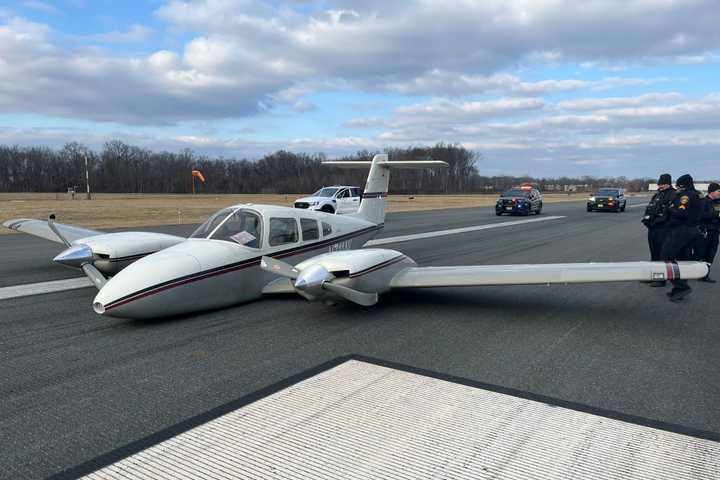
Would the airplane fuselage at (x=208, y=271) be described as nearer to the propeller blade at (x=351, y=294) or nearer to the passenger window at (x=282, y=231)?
the passenger window at (x=282, y=231)

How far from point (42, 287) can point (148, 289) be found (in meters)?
4.27

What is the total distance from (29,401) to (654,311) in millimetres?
8392

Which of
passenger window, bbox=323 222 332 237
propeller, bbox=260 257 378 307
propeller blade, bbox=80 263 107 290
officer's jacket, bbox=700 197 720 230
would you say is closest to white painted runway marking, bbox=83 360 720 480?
propeller, bbox=260 257 378 307

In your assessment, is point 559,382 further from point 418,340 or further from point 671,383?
point 418,340

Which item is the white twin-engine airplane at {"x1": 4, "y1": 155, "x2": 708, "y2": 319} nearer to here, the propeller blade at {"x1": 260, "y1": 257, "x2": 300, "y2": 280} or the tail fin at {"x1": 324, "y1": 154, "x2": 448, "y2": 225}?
the propeller blade at {"x1": 260, "y1": 257, "x2": 300, "y2": 280}

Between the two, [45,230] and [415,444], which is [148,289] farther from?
[45,230]

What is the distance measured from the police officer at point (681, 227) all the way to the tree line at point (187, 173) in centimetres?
9055

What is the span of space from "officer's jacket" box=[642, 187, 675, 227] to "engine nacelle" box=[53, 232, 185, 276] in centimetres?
954

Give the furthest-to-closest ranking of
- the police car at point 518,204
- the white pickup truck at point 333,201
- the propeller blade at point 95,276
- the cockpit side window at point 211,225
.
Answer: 1. the police car at point 518,204
2. the white pickup truck at point 333,201
3. the cockpit side window at point 211,225
4. the propeller blade at point 95,276

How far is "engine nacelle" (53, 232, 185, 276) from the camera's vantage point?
8.18 metres

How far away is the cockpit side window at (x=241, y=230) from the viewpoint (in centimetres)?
750

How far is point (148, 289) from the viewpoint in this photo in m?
6.18

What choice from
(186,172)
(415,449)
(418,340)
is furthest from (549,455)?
(186,172)

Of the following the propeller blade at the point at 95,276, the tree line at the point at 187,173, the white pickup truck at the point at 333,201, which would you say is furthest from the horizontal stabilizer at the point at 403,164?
the tree line at the point at 187,173
